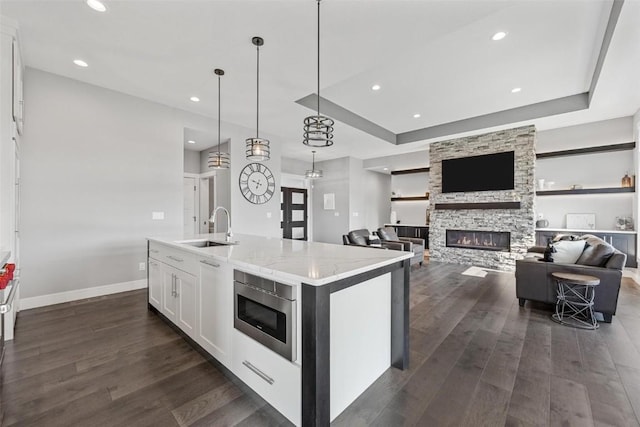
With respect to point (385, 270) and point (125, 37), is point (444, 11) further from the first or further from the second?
point (125, 37)

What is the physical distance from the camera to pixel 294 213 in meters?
8.74

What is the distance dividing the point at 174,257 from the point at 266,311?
4.72 feet

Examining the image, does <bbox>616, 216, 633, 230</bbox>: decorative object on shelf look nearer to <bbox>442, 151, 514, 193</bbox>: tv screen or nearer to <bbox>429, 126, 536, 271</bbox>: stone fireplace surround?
<bbox>429, 126, 536, 271</bbox>: stone fireplace surround

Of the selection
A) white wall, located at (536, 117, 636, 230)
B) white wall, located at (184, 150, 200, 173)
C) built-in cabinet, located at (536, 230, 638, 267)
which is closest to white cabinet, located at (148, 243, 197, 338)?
white wall, located at (184, 150, 200, 173)

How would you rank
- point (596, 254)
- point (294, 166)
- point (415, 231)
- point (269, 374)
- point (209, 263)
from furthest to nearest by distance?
point (415, 231) → point (294, 166) → point (596, 254) → point (209, 263) → point (269, 374)

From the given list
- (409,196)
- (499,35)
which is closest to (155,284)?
(499,35)

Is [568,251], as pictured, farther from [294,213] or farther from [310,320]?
[294,213]

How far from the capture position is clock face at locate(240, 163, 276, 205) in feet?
17.7

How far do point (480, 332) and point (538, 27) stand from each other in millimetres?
3178

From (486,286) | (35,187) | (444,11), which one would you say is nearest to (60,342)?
(35,187)

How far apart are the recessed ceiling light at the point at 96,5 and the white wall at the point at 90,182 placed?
1.83m

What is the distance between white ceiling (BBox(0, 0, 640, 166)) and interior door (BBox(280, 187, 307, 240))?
157 inches

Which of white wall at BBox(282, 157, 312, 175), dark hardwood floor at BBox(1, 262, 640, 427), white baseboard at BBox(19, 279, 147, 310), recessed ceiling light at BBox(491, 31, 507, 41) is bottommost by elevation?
dark hardwood floor at BBox(1, 262, 640, 427)

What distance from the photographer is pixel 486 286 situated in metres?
4.46
